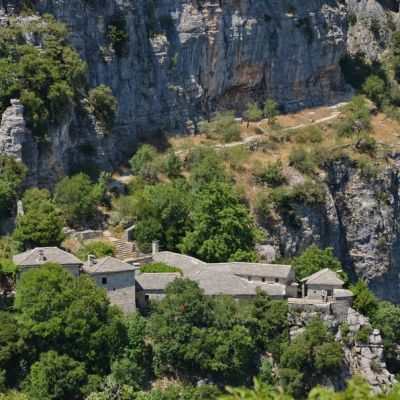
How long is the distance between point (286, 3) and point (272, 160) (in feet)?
54.8

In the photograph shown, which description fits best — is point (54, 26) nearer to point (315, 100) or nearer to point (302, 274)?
point (302, 274)

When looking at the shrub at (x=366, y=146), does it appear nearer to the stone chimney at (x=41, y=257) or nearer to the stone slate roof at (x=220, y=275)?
the stone slate roof at (x=220, y=275)

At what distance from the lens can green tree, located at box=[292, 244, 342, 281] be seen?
198 ft

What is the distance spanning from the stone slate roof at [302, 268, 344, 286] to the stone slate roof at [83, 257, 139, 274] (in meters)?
9.33

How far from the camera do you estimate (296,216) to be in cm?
6869

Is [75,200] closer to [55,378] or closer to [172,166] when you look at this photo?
[172,166]

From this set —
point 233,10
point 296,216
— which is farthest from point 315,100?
point 296,216

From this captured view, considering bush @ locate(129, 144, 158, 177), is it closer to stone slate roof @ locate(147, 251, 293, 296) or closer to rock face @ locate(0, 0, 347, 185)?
rock face @ locate(0, 0, 347, 185)

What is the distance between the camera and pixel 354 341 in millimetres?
56469

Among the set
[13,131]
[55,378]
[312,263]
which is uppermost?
[13,131]

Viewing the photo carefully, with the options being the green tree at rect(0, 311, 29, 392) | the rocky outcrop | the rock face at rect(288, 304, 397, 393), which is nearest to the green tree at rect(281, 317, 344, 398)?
the rock face at rect(288, 304, 397, 393)

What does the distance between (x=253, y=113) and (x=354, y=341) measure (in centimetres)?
2477

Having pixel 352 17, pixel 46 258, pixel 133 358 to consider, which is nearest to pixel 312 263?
pixel 133 358

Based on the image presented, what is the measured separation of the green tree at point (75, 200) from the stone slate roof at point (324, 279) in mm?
12200
